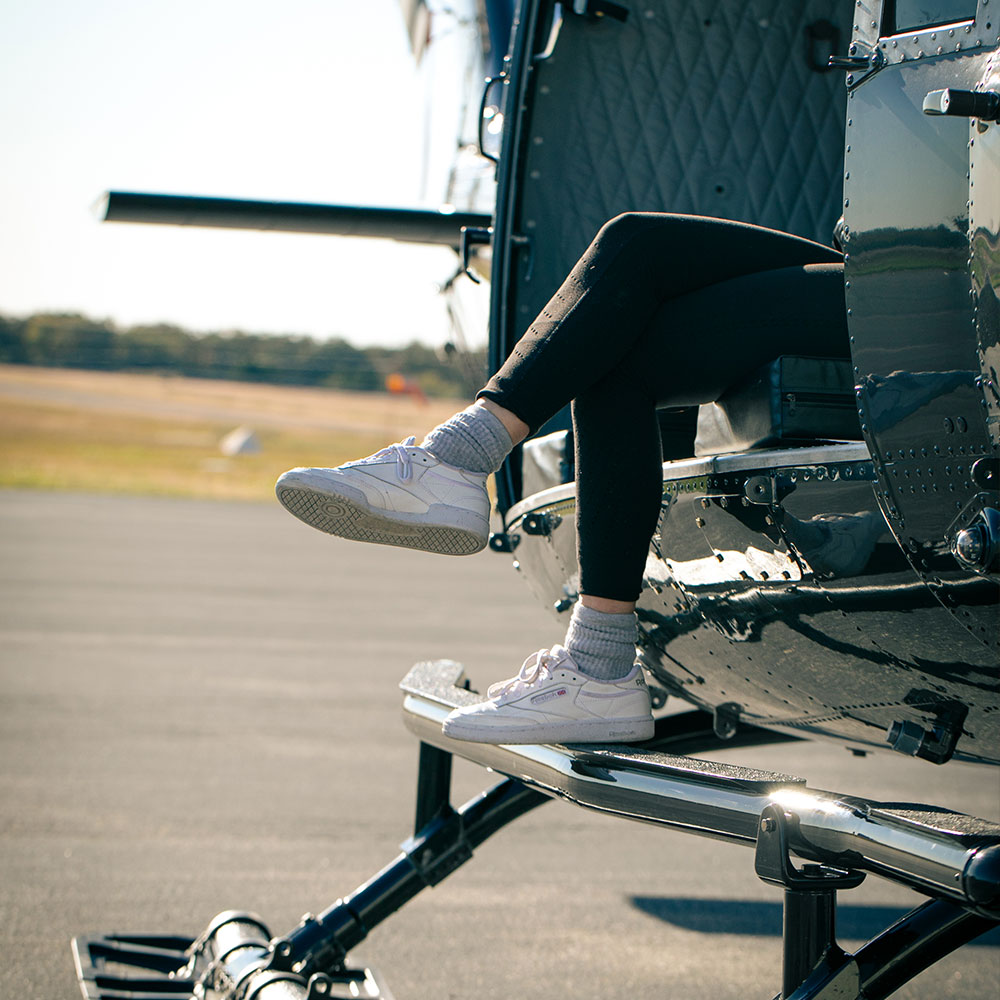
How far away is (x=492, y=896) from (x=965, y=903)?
2546mm

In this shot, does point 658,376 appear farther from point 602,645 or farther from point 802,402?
point 602,645

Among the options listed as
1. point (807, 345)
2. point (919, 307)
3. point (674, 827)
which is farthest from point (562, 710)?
point (919, 307)

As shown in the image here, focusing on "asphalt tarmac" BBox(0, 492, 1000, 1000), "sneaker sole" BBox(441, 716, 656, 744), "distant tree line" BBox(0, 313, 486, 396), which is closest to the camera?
"sneaker sole" BBox(441, 716, 656, 744)

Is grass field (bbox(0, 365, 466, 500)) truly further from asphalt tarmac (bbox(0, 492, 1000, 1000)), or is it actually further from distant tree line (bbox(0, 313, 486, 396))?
asphalt tarmac (bbox(0, 492, 1000, 1000))

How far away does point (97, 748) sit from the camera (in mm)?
5176

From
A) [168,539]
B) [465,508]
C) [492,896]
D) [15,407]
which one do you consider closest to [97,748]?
[492,896]

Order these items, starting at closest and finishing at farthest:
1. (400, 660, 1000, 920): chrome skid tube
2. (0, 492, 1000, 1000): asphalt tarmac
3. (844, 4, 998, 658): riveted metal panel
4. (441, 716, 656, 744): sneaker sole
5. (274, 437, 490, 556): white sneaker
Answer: (400, 660, 1000, 920): chrome skid tube, (844, 4, 998, 658): riveted metal panel, (274, 437, 490, 556): white sneaker, (441, 716, 656, 744): sneaker sole, (0, 492, 1000, 1000): asphalt tarmac

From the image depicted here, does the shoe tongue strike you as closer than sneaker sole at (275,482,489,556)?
No

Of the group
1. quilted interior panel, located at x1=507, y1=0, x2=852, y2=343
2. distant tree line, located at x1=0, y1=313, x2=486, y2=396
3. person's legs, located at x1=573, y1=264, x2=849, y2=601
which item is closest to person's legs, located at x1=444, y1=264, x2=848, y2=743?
person's legs, located at x1=573, y1=264, x2=849, y2=601

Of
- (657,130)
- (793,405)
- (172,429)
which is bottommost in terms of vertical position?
(172,429)

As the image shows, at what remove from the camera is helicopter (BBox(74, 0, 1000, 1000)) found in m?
1.42

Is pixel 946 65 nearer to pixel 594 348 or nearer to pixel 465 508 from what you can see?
pixel 594 348

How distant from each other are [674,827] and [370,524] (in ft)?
2.03

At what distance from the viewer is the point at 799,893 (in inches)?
62.0
